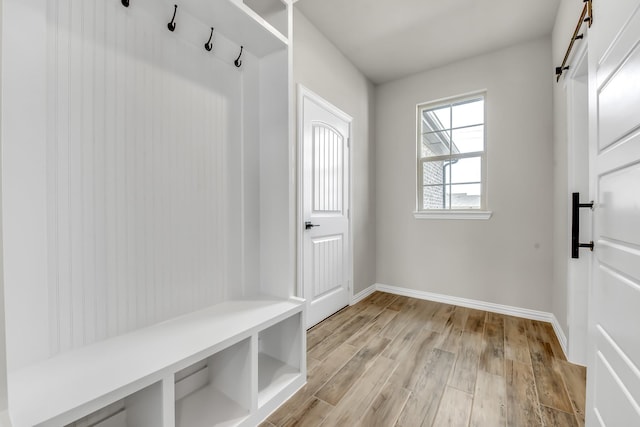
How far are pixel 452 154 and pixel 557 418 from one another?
244 cm

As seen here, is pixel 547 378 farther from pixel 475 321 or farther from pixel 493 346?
pixel 475 321

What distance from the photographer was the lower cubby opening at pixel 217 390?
1.26m

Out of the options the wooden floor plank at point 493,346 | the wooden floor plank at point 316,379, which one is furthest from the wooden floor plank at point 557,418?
the wooden floor plank at point 316,379

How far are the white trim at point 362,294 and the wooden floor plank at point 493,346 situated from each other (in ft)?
4.11

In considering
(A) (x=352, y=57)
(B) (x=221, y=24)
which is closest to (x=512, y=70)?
(A) (x=352, y=57)

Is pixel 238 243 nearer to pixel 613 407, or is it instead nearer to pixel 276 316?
pixel 276 316

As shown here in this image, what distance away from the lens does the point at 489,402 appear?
58.9 inches

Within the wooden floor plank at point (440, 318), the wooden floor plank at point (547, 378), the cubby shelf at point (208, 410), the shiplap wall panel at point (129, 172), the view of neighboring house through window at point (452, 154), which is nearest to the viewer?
the shiplap wall panel at point (129, 172)

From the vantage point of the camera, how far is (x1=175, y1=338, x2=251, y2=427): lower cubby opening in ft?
4.14

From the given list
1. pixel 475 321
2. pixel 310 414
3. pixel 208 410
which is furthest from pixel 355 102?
pixel 208 410

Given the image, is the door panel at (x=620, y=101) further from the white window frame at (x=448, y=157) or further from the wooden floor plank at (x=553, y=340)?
the white window frame at (x=448, y=157)

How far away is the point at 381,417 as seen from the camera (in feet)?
4.57

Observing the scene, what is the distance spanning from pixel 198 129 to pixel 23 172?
726 mm

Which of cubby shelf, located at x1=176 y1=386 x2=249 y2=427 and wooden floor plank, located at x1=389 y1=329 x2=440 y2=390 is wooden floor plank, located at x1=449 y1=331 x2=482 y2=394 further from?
cubby shelf, located at x1=176 y1=386 x2=249 y2=427
